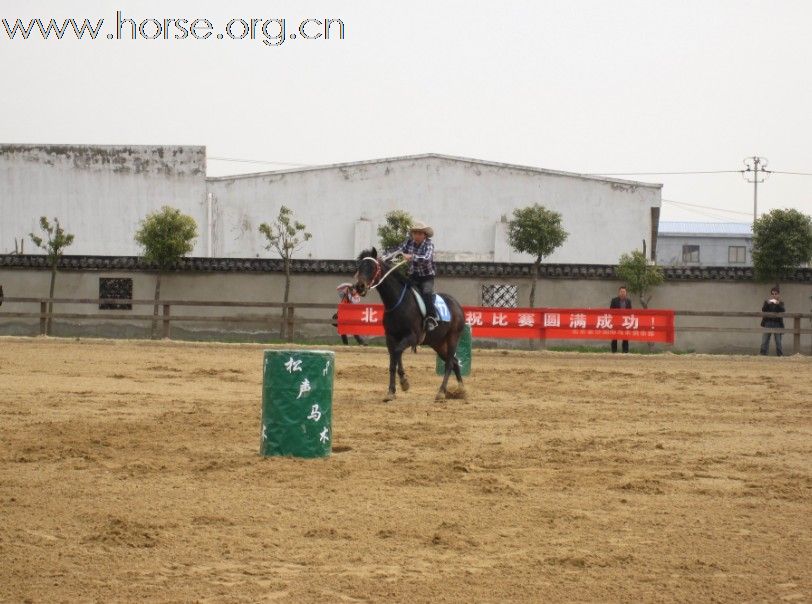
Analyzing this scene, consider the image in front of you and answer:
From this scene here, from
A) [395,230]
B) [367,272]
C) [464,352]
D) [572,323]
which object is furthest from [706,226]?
[367,272]

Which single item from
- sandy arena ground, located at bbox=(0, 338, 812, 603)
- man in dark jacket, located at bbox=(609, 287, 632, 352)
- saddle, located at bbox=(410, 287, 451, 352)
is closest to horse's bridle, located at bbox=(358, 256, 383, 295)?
saddle, located at bbox=(410, 287, 451, 352)

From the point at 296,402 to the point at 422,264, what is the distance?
671 cm

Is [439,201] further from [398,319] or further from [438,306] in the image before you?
[398,319]

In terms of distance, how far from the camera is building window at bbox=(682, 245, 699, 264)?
85500 mm

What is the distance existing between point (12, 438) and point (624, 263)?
94.4ft

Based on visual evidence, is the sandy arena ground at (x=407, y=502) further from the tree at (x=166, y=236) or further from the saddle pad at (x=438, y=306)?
the tree at (x=166, y=236)

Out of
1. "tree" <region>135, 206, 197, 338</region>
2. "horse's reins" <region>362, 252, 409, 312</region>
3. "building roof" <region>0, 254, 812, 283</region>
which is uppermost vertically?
"tree" <region>135, 206, 197, 338</region>

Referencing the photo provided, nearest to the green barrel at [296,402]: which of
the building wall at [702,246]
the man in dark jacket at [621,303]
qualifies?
the man in dark jacket at [621,303]

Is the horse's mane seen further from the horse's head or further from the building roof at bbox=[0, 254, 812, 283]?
the building roof at bbox=[0, 254, 812, 283]

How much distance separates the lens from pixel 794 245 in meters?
37.1

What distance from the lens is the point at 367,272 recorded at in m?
15.1

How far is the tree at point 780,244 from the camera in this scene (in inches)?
1464

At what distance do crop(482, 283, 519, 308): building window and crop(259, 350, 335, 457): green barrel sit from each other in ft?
96.4

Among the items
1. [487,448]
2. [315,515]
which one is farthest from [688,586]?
[487,448]
